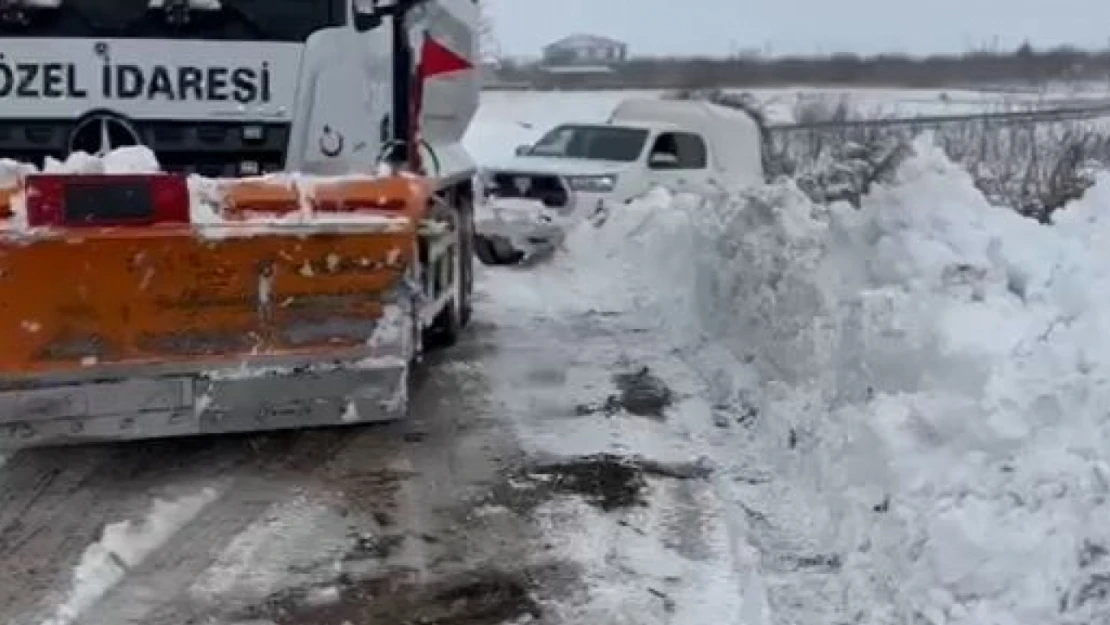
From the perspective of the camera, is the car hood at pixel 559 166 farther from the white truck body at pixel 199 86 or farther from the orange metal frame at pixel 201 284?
the orange metal frame at pixel 201 284

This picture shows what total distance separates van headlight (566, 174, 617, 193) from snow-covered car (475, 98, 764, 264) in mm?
12

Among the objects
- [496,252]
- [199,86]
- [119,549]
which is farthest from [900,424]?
[496,252]

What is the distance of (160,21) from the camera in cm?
860

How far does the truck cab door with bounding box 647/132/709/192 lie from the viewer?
20.2 meters

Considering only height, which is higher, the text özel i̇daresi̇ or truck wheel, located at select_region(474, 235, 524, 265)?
the text özel i̇daresi̇

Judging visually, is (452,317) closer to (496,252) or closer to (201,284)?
(201,284)

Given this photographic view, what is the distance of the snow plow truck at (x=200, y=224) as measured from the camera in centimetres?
694

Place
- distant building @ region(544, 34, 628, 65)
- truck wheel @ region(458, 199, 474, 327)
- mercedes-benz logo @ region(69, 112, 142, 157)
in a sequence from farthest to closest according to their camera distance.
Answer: distant building @ region(544, 34, 628, 65)
truck wheel @ region(458, 199, 474, 327)
mercedes-benz logo @ region(69, 112, 142, 157)

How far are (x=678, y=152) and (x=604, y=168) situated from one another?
1.45 metres

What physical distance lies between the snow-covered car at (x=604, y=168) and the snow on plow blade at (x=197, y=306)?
971 cm

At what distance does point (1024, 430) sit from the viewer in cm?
560

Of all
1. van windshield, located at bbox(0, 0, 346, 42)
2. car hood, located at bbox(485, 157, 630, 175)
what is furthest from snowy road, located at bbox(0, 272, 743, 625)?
car hood, located at bbox(485, 157, 630, 175)

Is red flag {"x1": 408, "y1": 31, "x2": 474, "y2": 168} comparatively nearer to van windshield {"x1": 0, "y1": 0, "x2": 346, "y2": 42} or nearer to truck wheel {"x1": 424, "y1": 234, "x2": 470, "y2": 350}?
van windshield {"x1": 0, "y1": 0, "x2": 346, "y2": 42}

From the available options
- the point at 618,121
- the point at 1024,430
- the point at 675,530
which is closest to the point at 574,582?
the point at 675,530
